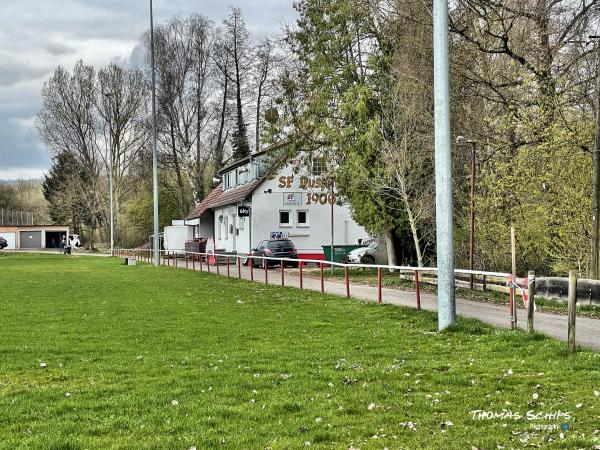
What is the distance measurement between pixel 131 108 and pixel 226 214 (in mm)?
18391

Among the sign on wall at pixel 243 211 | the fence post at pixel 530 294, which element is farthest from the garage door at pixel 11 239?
the fence post at pixel 530 294

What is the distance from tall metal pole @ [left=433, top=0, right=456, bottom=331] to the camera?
11961 millimetres

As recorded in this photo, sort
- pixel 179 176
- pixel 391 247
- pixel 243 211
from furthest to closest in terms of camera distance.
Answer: pixel 179 176, pixel 243 211, pixel 391 247

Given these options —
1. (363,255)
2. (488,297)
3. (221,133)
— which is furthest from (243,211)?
(488,297)

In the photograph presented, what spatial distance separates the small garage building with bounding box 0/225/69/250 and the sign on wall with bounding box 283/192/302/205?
7157 centimetres

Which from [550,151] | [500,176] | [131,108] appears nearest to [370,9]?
[500,176]

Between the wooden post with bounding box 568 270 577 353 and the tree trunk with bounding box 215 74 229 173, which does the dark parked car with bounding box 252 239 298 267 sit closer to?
the tree trunk with bounding box 215 74 229 173

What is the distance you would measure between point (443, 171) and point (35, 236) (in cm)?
10722

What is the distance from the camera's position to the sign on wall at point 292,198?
46.0 meters

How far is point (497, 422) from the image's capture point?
5.91 meters

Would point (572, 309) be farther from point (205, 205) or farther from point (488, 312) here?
point (205, 205)

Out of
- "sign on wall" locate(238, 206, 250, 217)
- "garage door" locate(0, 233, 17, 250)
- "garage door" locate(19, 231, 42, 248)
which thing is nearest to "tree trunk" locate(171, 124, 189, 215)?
"sign on wall" locate(238, 206, 250, 217)

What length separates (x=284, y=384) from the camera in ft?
25.0

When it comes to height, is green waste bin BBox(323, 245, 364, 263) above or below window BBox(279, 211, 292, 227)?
below
